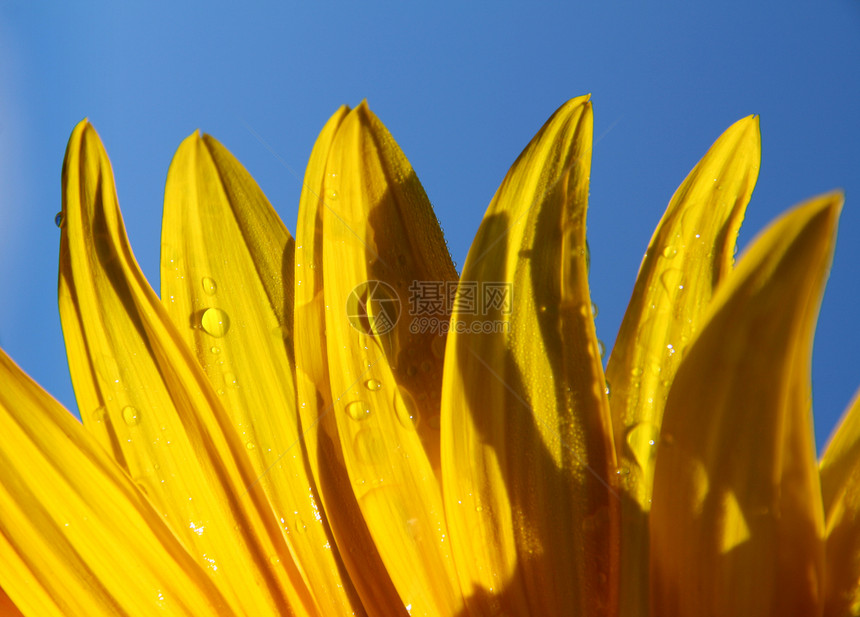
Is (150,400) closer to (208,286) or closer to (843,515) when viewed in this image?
(208,286)

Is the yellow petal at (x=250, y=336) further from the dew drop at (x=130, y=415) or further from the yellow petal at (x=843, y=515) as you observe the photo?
the yellow petal at (x=843, y=515)

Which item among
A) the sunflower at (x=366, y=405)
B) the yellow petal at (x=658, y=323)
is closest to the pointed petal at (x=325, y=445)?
the sunflower at (x=366, y=405)

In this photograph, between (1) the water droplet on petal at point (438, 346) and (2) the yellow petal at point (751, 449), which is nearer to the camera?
(2) the yellow petal at point (751, 449)

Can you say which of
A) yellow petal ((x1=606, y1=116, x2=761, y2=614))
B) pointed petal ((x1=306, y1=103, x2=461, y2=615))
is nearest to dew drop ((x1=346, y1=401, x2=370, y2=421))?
pointed petal ((x1=306, y1=103, x2=461, y2=615))

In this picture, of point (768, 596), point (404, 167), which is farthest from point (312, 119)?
point (768, 596)

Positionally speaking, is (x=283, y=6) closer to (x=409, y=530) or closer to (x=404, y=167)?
(x=404, y=167)
